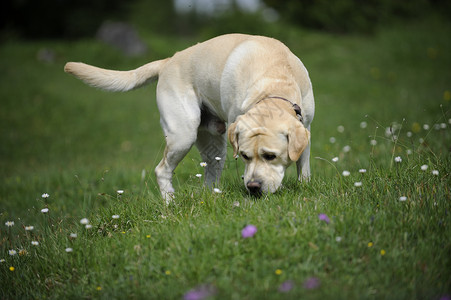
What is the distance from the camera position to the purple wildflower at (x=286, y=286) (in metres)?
2.23

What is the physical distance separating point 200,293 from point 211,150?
2.64m

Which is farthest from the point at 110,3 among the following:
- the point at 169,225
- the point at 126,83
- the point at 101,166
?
the point at 169,225

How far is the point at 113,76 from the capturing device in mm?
4531

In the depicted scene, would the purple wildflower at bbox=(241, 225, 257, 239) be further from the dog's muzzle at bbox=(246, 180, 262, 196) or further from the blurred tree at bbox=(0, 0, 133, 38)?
the blurred tree at bbox=(0, 0, 133, 38)

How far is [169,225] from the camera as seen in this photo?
3111 mm

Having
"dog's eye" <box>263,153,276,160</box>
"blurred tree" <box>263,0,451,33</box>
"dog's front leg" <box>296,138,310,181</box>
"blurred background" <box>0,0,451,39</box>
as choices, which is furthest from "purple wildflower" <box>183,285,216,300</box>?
"blurred tree" <box>263,0,451,33</box>

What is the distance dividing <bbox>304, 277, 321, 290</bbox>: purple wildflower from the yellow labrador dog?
114cm

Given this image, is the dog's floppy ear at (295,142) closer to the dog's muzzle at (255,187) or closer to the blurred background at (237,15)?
the dog's muzzle at (255,187)

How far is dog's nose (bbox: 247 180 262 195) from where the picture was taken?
337 cm

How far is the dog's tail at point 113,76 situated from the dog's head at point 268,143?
160 centimetres

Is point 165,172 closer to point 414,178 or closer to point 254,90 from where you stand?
point 254,90

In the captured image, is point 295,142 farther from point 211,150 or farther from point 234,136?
point 211,150

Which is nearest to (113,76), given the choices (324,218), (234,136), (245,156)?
(234,136)

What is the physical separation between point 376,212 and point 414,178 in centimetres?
74
